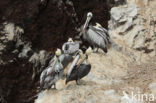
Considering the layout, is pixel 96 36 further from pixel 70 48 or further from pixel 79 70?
pixel 79 70

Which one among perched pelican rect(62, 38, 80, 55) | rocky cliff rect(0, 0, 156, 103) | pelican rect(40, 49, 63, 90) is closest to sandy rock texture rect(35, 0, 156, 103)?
rocky cliff rect(0, 0, 156, 103)

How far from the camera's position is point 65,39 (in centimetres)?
799

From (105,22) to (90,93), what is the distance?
4.61 meters

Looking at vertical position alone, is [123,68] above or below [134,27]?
below

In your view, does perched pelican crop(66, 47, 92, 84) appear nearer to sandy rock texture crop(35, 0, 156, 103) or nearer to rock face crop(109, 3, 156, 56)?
sandy rock texture crop(35, 0, 156, 103)

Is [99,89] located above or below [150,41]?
below

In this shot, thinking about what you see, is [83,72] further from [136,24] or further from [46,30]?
[136,24]

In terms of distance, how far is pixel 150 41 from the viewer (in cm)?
848

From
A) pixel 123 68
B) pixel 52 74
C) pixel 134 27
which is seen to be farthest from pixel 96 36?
pixel 52 74

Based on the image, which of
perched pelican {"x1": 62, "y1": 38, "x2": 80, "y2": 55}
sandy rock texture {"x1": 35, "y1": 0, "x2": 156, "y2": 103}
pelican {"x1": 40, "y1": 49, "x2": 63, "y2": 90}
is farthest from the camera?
perched pelican {"x1": 62, "y1": 38, "x2": 80, "y2": 55}

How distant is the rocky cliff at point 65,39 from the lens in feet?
17.1

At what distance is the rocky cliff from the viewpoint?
520 centimetres

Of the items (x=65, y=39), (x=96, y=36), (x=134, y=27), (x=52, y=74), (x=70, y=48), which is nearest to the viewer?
(x=52, y=74)

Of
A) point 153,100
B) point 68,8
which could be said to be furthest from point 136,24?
point 153,100
